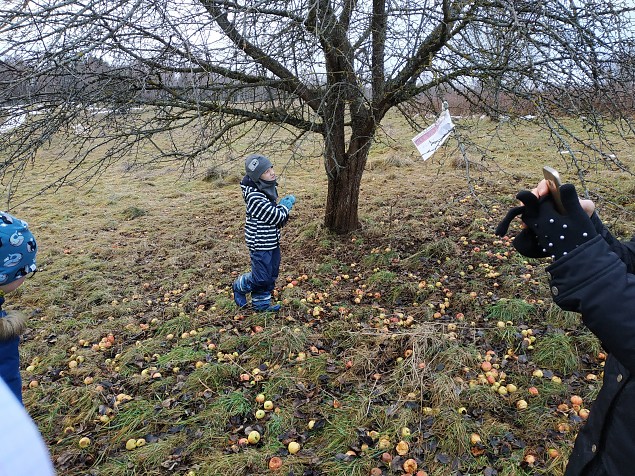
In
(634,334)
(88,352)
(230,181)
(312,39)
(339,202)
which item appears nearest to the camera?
(634,334)

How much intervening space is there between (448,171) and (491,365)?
6884 millimetres

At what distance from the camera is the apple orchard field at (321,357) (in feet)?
8.46

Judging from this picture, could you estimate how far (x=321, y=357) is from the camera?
11.2 feet

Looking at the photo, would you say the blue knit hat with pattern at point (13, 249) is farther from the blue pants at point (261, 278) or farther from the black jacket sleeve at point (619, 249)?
the black jacket sleeve at point (619, 249)

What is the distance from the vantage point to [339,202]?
584 centimetres

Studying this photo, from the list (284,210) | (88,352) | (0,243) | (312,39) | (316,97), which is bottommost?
(88,352)

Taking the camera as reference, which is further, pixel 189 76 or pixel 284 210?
pixel 189 76

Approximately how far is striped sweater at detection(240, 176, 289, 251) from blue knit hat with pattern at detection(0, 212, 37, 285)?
2034mm

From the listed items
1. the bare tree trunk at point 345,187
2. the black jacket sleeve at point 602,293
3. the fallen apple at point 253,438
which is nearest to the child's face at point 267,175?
the bare tree trunk at point 345,187

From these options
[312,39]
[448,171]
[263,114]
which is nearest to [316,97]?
[263,114]

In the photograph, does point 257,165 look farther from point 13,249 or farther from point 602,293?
point 602,293

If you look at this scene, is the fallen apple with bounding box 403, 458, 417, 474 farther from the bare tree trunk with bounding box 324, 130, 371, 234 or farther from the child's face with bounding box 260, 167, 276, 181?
the bare tree trunk with bounding box 324, 130, 371, 234

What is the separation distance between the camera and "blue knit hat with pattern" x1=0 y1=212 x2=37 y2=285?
1.90 m

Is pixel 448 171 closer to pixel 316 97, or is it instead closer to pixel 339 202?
pixel 339 202
